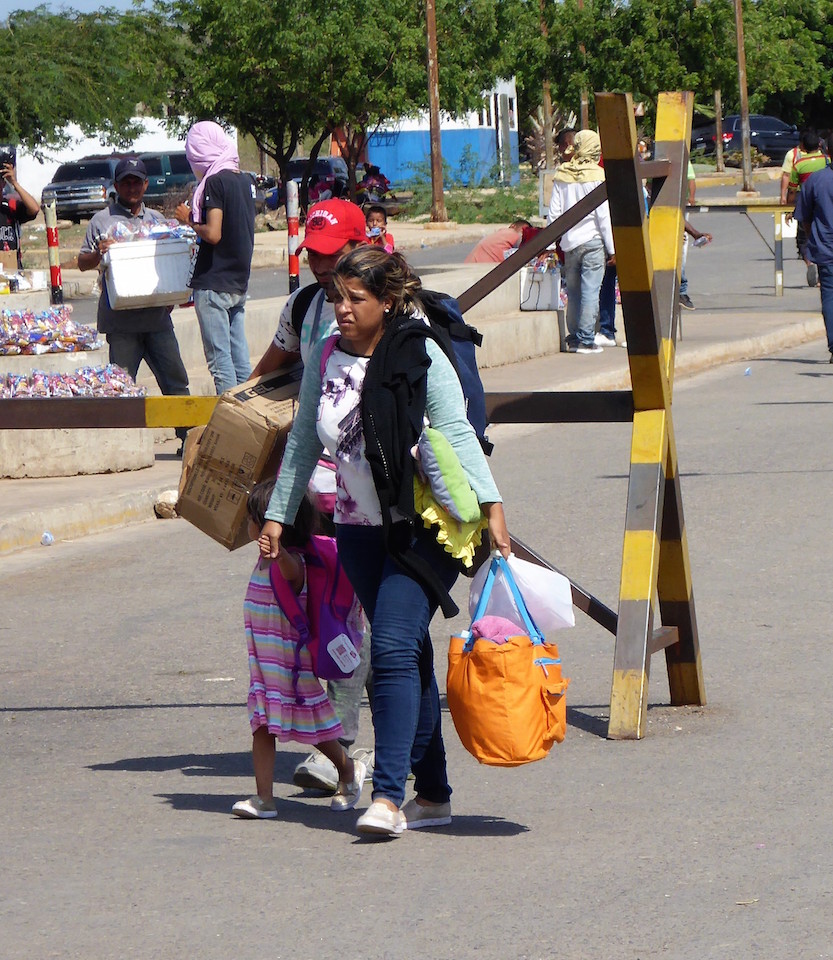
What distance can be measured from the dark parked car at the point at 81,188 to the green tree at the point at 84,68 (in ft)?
23.5

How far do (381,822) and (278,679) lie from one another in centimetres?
57

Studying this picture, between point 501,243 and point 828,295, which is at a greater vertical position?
point 501,243

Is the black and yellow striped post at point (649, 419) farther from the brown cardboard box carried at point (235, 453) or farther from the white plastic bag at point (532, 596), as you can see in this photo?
the brown cardboard box carried at point (235, 453)

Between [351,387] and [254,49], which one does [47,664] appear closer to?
[351,387]

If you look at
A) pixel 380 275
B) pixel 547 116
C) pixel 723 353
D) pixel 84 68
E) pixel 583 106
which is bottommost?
pixel 723 353

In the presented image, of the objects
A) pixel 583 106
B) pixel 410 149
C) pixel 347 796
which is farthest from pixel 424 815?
pixel 410 149

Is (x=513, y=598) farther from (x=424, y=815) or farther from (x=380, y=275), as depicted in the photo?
(x=380, y=275)

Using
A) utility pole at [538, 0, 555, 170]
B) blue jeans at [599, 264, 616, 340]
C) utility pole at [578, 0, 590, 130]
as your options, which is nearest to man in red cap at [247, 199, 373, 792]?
blue jeans at [599, 264, 616, 340]

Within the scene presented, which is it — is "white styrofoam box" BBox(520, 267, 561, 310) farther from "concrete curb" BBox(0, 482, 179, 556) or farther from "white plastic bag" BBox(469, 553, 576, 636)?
"white plastic bag" BBox(469, 553, 576, 636)

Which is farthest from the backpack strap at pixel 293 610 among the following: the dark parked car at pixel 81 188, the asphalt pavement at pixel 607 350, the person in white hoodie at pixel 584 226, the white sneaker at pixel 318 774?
the dark parked car at pixel 81 188

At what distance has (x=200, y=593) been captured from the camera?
777 cm

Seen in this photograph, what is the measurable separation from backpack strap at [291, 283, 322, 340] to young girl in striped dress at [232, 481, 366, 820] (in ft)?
1.76

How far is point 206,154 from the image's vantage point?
391 inches

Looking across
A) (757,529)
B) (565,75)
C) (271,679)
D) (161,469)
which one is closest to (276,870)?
(271,679)
